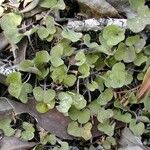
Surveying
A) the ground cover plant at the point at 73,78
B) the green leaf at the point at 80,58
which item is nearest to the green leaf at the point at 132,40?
the ground cover plant at the point at 73,78

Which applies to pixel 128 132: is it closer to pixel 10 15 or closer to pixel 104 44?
pixel 104 44

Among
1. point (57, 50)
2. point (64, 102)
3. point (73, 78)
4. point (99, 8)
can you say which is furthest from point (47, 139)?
point (99, 8)

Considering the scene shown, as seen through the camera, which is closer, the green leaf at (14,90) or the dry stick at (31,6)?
the green leaf at (14,90)

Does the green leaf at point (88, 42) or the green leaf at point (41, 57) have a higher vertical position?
the green leaf at point (88, 42)

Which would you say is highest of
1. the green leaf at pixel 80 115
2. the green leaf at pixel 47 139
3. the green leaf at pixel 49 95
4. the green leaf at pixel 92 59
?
the green leaf at pixel 92 59

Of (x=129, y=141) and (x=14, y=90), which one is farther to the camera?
(x=129, y=141)

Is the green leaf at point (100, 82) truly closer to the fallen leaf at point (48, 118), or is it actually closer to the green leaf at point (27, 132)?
the fallen leaf at point (48, 118)

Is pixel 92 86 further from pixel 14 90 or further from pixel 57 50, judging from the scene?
pixel 14 90
